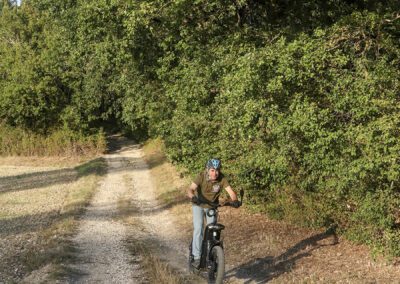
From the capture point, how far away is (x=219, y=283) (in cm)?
790

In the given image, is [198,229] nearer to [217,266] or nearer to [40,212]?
[217,266]

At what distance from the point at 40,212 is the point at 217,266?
475 inches

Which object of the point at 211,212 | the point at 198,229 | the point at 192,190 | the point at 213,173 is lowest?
the point at 198,229

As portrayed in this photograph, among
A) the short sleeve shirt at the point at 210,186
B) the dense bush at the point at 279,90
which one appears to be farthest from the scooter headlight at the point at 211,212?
the dense bush at the point at 279,90

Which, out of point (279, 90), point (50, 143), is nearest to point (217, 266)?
point (279, 90)

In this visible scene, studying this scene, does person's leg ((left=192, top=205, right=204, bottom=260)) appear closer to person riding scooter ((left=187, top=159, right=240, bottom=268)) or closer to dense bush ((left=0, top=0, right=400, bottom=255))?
person riding scooter ((left=187, top=159, right=240, bottom=268))

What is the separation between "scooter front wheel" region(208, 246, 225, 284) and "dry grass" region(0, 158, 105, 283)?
3.17m

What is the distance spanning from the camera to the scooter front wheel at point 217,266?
7.89 m

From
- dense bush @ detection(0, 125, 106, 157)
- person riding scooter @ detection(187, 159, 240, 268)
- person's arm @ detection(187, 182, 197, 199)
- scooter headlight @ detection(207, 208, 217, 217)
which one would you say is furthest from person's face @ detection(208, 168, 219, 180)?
dense bush @ detection(0, 125, 106, 157)

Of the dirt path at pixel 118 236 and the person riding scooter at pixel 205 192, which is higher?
the person riding scooter at pixel 205 192

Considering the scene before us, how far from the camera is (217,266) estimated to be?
8031 millimetres

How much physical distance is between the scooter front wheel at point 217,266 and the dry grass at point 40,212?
3.17 meters

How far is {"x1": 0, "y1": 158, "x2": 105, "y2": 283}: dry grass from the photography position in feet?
35.2

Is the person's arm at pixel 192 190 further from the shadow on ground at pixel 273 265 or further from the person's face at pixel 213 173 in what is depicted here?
the shadow on ground at pixel 273 265
